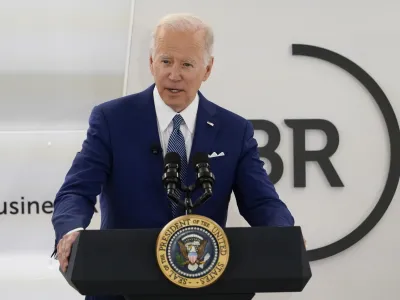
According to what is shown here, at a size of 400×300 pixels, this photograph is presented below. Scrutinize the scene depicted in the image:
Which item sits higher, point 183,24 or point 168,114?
point 183,24

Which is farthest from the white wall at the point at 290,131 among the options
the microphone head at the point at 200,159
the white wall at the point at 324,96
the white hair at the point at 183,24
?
the microphone head at the point at 200,159

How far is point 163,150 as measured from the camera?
1965 mm

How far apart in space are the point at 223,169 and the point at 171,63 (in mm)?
315

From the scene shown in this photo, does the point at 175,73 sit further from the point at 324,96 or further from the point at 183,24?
the point at 324,96

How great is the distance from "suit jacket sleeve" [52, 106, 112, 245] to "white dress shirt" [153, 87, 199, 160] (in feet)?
0.48

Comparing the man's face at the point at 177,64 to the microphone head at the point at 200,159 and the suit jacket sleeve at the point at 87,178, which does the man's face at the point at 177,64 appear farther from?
the microphone head at the point at 200,159

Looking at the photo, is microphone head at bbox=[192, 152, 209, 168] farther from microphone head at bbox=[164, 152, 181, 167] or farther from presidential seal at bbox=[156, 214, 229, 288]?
presidential seal at bbox=[156, 214, 229, 288]

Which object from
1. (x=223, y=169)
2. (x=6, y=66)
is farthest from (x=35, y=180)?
(x=223, y=169)

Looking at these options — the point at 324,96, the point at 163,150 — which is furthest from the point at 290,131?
the point at 163,150

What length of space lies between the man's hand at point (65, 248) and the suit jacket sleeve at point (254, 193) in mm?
553

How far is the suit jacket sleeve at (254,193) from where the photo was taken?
6.55 ft

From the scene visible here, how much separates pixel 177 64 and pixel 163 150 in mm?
228

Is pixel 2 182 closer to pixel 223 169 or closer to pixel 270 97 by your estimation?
pixel 270 97

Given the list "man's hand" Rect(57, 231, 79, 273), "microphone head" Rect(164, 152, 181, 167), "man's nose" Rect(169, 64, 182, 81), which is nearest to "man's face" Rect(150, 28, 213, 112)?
"man's nose" Rect(169, 64, 182, 81)
